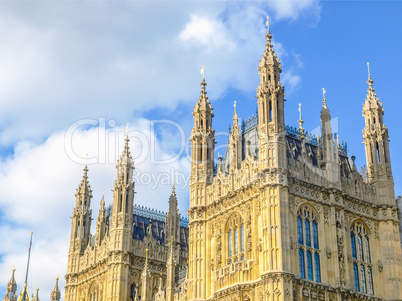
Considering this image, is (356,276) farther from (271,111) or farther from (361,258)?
(271,111)

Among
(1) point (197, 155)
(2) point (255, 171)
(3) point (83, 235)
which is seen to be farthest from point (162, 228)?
(2) point (255, 171)

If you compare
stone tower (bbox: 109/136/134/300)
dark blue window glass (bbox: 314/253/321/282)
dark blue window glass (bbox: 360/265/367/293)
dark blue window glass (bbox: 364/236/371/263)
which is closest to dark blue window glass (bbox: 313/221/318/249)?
dark blue window glass (bbox: 314/253/321/282)

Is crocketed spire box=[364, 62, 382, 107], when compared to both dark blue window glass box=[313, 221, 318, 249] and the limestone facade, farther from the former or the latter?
dark blue window glass box=[313, 221, 318, 249]

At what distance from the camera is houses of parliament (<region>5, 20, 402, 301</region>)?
4532 cm

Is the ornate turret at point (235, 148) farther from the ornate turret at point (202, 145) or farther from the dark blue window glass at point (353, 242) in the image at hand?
the dark blue window glass at point (353, 242)

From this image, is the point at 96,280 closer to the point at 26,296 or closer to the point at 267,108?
the point at 267,108

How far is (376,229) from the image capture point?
168 feet

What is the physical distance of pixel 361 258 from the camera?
49.3m

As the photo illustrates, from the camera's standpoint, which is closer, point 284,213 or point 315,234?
point 284,213

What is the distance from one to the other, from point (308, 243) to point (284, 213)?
303 cm

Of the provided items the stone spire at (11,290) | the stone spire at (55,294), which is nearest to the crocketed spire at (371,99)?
the stone spire at (55,294)

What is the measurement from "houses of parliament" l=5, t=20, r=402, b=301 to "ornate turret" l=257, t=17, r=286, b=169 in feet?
0.25

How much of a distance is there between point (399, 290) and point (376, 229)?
4.77 meters

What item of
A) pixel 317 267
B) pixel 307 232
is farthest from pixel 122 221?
pixel 317 267
